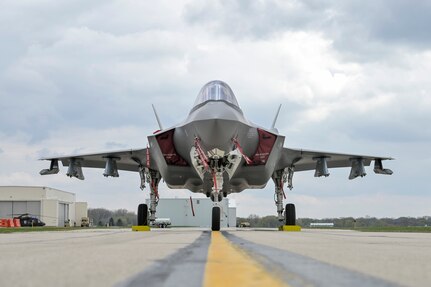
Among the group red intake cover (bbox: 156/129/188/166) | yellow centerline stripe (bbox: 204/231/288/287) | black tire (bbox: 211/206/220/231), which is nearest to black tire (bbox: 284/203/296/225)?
red intake cover (bbox: 156/129/188/166)

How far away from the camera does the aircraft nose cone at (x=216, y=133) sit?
1463cm

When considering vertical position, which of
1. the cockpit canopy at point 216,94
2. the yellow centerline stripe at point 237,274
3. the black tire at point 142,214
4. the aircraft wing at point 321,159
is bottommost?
the black tire at point 142,214

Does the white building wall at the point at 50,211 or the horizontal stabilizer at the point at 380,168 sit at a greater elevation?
the horizontal stabilizer at the point at 380,168

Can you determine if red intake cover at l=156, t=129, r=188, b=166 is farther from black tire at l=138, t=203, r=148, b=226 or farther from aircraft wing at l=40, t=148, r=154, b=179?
black tire at l=138, t=203, r=148, b=226

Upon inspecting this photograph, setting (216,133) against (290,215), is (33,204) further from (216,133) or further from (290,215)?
(216,133)

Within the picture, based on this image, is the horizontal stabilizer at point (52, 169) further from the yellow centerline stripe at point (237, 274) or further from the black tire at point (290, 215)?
the yellow centerline stripe at point (237, 274)

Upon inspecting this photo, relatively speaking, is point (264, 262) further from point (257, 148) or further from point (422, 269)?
point (257, 148)

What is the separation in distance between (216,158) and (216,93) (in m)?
2.20

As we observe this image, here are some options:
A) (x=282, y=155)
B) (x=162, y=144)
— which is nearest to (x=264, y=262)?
(x=162, y=144)

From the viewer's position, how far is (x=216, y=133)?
48.3 ft

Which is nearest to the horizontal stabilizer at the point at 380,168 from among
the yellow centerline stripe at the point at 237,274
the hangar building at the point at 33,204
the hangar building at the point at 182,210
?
the yellow centerline stripe at the point at 237,274

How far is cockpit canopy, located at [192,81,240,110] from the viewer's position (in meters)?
16.4

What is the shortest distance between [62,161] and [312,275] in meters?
20.0

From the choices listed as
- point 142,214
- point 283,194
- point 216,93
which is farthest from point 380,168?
point 142,214
